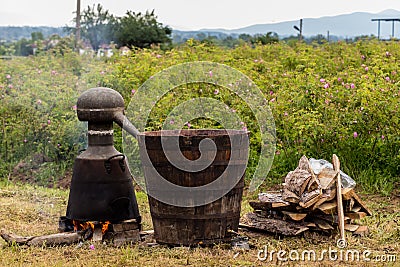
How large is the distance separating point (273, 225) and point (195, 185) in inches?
37.5

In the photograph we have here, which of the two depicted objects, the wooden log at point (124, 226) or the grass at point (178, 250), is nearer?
the grass at point (178, 250)

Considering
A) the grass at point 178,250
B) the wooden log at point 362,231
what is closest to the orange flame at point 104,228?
the grass at point 178,250

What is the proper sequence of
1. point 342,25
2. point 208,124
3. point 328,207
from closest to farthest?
point 328,207 < point 208,124 < point 342,25

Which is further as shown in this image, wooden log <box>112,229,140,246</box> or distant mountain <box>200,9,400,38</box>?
distant mountain <box>200,9,400,38</box>

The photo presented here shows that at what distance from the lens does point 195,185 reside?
202 inches

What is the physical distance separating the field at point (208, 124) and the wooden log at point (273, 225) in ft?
0.32

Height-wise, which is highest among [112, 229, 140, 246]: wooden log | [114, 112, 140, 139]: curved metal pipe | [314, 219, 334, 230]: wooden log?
[114, 112, 140, 139]: curved metal pipe

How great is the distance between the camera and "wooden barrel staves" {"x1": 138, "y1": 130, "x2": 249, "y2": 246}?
16.8 feet

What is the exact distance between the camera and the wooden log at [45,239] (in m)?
5.45

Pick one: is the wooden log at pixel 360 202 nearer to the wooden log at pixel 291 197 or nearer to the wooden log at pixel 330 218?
the wooden log at pixel 330 218

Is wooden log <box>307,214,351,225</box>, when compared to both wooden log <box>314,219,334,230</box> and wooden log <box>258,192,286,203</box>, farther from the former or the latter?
wooden log <box>258,192,286,203</box>

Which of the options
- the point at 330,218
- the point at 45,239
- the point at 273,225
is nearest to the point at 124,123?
the point at 45,239

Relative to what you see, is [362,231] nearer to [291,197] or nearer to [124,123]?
[291,197]

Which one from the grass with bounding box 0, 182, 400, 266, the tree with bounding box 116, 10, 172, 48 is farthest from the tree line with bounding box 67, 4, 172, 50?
the grass with bounding box 0, 182, 400, 266
